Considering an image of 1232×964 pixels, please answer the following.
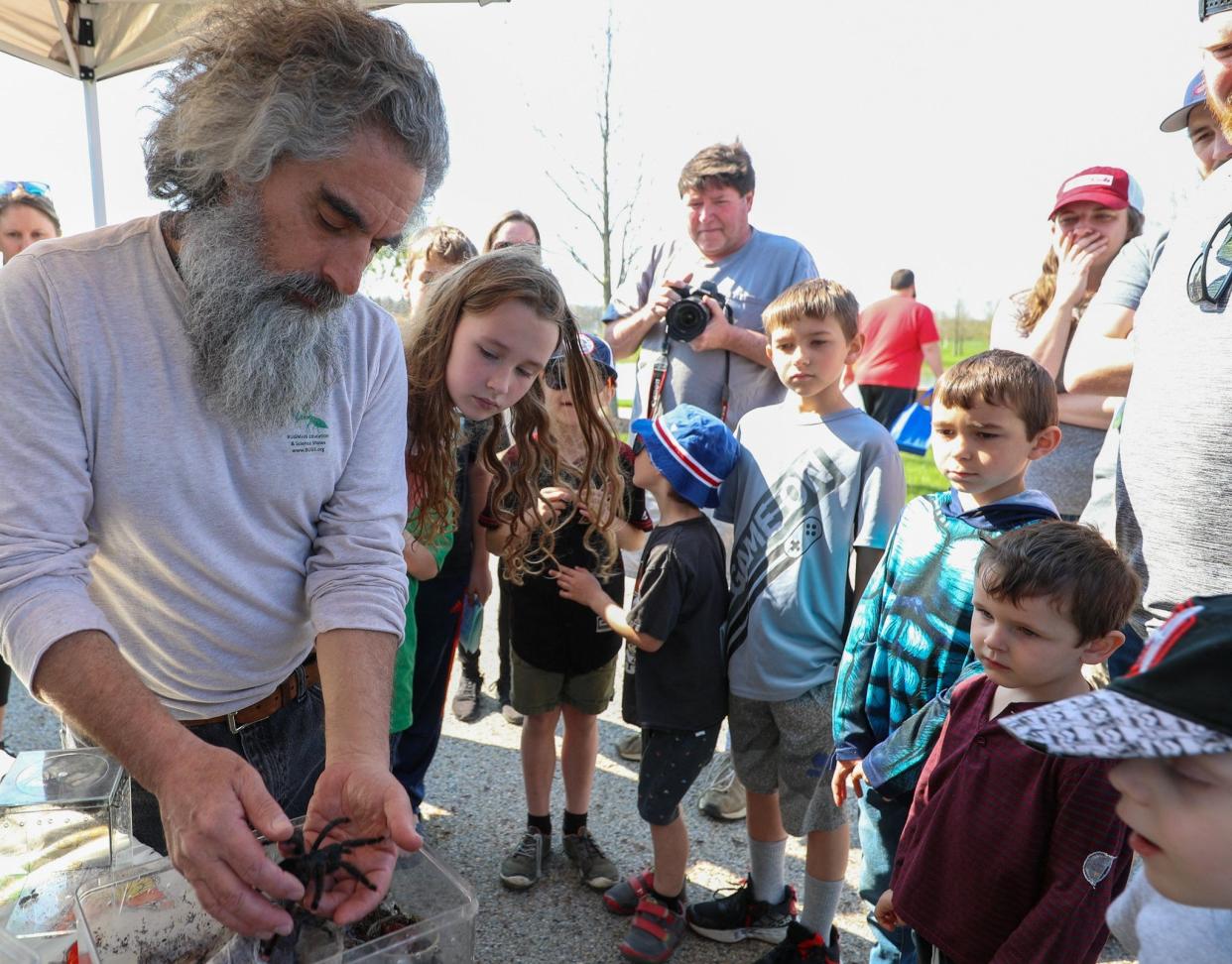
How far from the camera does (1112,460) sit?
222 cm

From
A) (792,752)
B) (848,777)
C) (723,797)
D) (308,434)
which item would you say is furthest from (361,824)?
(723,797)

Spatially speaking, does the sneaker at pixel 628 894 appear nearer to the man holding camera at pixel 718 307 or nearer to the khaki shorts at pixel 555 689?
the khaki shorts at pixel 555 689

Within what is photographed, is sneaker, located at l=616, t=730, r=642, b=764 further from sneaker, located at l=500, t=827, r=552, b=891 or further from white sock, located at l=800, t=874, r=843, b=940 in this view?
white sock, located at l=800, t=874, r=843, b=940

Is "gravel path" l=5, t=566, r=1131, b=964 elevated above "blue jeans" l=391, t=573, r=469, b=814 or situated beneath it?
situated beneath

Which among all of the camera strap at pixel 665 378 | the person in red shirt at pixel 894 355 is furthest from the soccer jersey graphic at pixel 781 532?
the person in red shirt at pixel 894 355

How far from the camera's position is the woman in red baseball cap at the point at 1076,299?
9.48 ft

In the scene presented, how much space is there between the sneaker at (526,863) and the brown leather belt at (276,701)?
1.40m

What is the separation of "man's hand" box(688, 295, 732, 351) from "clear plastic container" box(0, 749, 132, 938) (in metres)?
2.53

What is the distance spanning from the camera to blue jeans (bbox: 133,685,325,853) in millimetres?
1577

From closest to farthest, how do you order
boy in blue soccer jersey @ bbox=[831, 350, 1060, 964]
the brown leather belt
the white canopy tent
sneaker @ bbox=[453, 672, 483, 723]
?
1. the brown leather belt
2. boy in blue soccer jersey @ bbox=[831, 350, 1060, 964]
3. sneaker @ bbox=[453, 672, 483, 723]
4. the white canopy tent

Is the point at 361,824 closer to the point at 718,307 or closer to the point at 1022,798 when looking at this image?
the point at 1022,798

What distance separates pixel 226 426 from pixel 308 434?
0.13m

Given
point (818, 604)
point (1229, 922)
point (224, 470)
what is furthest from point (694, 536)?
point (1229, 922)

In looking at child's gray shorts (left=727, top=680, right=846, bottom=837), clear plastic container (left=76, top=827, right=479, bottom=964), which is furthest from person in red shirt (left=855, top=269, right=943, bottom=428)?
clear plastic container (left=76, top=827, right=479, bottom=964)
